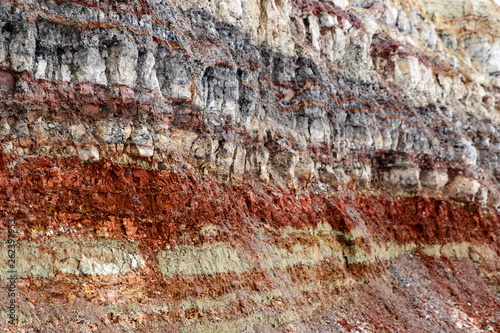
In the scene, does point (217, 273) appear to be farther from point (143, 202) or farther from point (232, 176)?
point (232, 176)

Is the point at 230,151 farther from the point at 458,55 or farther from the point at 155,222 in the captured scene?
the point at 458,55

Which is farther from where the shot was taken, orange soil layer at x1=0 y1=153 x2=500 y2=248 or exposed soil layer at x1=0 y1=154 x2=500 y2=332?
orange soil layer at x1=0 y1=153 x2=500 y2=248

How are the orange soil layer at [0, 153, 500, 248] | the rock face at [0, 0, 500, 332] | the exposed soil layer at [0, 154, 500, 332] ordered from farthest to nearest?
the rock face at [0, 0, 500, 332] < the orange soil layer at [0, 153, 500, 248] < the exposed soil layer at [0, 154, 500, 332]

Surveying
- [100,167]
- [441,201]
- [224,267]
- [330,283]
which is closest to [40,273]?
[100,167]

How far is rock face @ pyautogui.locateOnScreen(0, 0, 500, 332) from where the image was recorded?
46.7 feet

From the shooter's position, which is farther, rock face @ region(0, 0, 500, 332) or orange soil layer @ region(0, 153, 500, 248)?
rock face @ region(0, 0, 500, 332)

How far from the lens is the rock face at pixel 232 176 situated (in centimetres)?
1424

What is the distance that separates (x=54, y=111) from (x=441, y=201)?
2628 centimetres

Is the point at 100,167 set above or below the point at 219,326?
above

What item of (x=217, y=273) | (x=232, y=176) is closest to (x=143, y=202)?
(x=217, y=273)

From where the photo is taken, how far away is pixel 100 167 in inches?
612

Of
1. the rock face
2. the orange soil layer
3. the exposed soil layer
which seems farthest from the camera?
the rock face

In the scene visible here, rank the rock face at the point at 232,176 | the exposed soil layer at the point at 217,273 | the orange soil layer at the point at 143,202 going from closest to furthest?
the exposed soil layer at the point at 217,273 → the orange soil layer at the point at 143,202 → the rock face at the point at 232,176

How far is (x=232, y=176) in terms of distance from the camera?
776 inches
